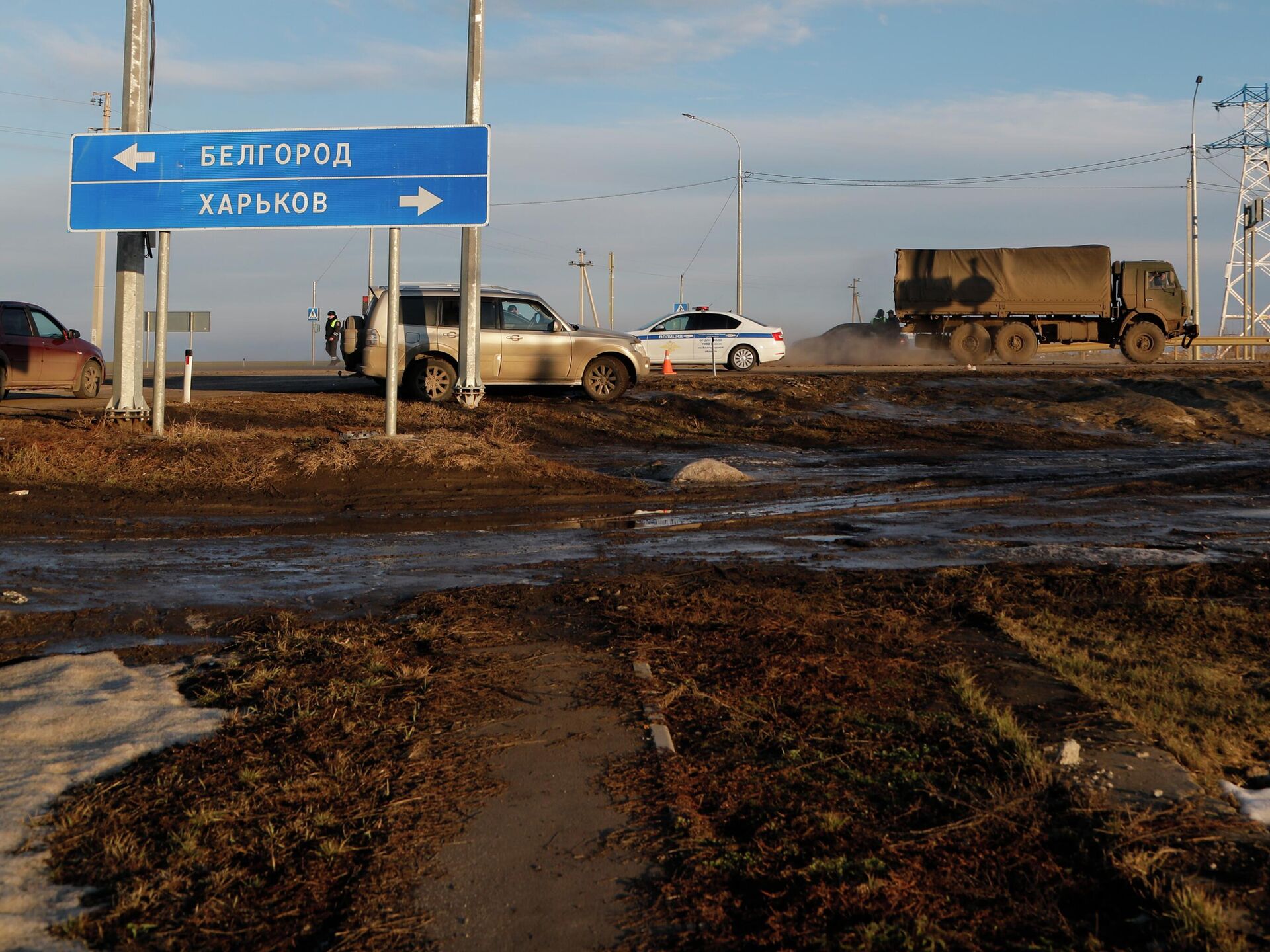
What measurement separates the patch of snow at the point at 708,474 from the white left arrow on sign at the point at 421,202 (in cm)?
418

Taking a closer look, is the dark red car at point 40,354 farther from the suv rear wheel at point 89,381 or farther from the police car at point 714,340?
the police car at point 714,340

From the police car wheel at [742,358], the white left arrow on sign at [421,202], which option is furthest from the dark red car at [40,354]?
the police car wheel at [742,358]

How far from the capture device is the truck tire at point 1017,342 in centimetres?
3152

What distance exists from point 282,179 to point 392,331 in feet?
8.49

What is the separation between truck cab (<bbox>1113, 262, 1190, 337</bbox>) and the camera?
3116 centimetres

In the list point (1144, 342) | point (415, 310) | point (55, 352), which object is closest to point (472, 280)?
point (415, 310)

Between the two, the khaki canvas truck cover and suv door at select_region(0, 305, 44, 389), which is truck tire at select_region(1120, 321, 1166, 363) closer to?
the khaki canvas truck cover

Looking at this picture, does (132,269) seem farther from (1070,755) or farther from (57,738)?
(1070,755)

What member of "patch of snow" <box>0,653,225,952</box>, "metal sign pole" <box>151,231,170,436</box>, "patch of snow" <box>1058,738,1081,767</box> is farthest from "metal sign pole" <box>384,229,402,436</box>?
"patch of snow" <box>1058,738,1081,767</box>

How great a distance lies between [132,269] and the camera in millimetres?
14219

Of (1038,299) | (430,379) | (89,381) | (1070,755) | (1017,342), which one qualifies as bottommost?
(1070,755)

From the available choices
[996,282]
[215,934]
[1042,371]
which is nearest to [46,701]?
[215,934]

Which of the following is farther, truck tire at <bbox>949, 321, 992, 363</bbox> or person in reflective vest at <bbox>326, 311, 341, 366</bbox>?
truck tire at <bbox>949, 321, 992, 363</bbox>

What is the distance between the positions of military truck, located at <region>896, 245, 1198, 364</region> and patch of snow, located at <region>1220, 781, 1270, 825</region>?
28.9m
